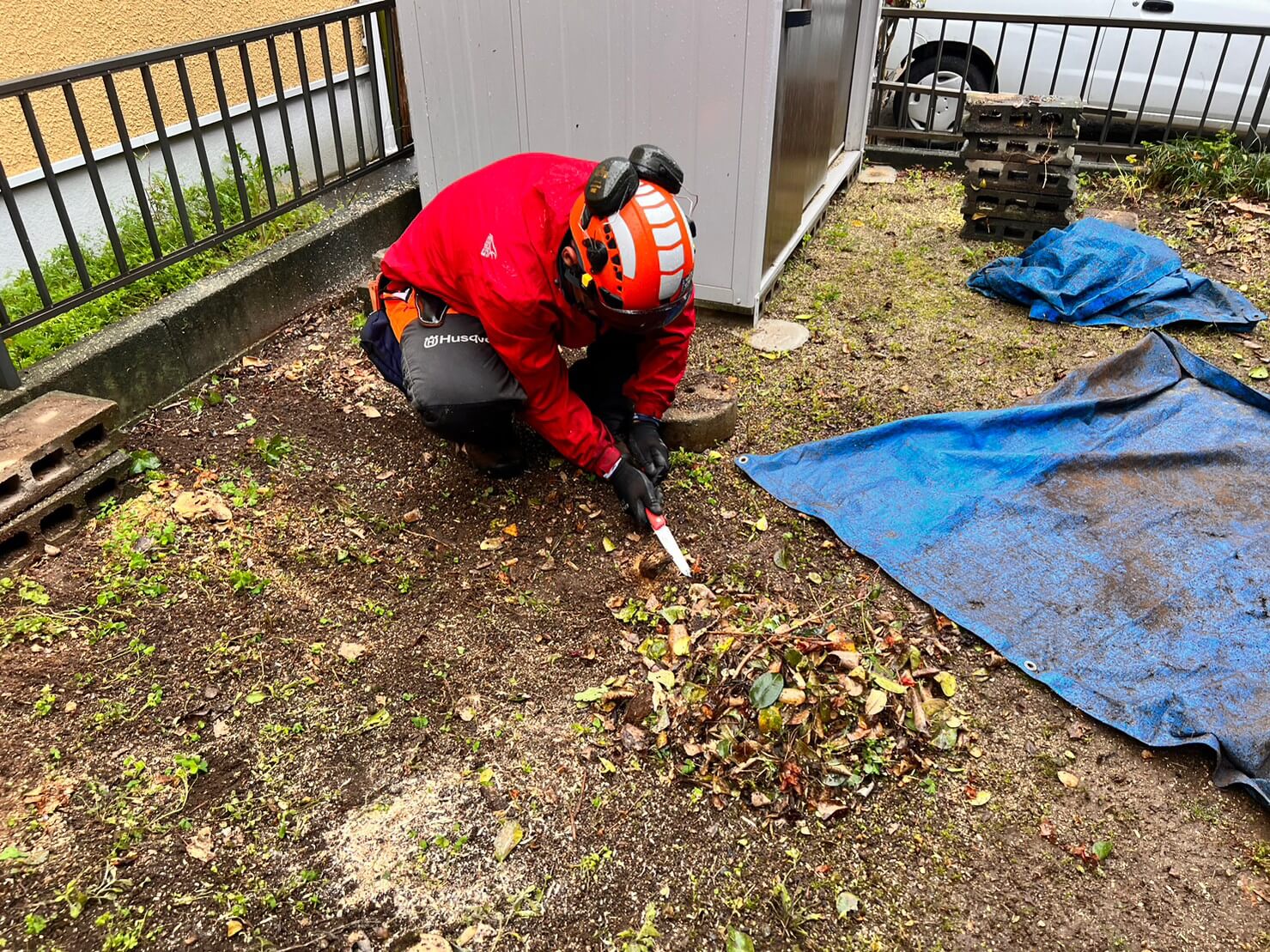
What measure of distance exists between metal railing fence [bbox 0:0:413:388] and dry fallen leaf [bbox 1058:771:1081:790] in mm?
4165

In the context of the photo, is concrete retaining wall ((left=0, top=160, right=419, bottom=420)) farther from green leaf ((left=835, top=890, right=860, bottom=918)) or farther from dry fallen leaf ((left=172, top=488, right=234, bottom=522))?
green leaf ((left=835, top=890, right=860, bottom=918))

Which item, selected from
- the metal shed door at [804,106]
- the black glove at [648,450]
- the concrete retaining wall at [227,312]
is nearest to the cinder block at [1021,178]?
the metal shed door at [804,106]

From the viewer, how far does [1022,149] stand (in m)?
5.84

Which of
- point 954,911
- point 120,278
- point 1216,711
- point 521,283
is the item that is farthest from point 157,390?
point 1216,711

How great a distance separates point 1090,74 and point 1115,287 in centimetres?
329

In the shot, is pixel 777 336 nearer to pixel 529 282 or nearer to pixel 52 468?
pixel 529 282

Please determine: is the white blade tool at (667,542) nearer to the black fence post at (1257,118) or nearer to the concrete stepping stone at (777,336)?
the concrete stepping stone at (777,336)

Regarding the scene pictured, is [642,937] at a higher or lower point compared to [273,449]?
lower

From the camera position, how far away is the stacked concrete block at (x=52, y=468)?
3.12m

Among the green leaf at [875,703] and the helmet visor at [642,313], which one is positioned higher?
the helmet visor at [642,313]

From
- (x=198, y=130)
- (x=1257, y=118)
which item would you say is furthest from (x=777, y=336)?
(x=1257, y=118)

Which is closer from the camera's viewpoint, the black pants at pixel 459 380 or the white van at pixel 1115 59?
the black pants at pixel 459 380

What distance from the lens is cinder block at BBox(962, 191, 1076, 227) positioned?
576cm

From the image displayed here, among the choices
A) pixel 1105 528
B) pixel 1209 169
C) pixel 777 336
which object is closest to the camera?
pixel 1105 528
